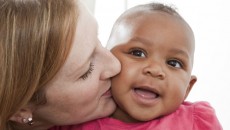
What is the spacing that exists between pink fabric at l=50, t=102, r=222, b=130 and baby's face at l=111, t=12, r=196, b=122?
0.10 ft

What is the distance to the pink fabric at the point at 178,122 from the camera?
3.62 feet

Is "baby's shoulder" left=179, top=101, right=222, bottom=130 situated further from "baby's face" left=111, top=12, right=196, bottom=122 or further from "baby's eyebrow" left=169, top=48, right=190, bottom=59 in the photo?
"baby's eyebrow" left=169, top=48, right=190, bottom=59

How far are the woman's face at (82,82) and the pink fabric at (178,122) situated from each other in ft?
0.22

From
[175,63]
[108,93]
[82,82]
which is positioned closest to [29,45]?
[82,82]

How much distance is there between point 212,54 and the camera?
167 cm

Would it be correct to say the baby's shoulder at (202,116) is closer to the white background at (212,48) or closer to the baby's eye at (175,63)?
the baby's eye at (175,63)

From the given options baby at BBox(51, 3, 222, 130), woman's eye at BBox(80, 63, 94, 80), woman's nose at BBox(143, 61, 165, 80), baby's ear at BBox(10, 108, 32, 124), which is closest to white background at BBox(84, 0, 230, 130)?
baby at BBox(51, 3, 222, 130)

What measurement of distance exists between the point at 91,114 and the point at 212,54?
2.67 feet

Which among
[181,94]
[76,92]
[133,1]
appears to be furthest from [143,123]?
[133,1]

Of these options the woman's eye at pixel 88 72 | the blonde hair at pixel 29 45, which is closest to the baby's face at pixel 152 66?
the woman's eye at pixel 88 72

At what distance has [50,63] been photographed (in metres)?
0.92

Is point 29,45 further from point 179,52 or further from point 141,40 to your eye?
point 179,52

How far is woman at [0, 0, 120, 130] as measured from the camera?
0.88 meters

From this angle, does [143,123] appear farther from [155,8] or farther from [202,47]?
[202,47]
